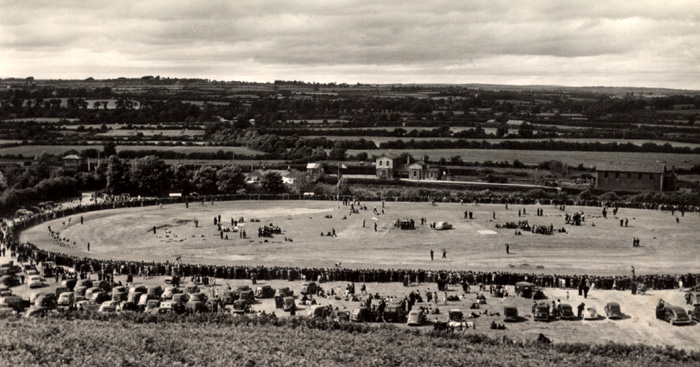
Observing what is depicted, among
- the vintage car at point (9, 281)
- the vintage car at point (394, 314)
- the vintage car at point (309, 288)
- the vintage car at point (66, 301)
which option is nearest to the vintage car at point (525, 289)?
the vintage car at point (394, 314)

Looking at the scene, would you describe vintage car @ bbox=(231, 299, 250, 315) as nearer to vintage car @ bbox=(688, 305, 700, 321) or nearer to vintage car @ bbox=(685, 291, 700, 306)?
vintage car @ bbox=(688, 305, 700, 321)

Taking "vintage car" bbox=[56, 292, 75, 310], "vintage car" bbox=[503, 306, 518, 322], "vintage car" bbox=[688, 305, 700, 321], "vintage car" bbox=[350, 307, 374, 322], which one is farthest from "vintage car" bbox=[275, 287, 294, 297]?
"vintage car" bbox=[688, 305, 700, 321]

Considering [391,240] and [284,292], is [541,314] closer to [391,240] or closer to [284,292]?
[284,292]

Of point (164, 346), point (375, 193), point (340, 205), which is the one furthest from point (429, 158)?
point (164, 346)

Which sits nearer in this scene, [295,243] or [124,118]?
[295,243]

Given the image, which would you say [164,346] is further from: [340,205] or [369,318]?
[340,205]

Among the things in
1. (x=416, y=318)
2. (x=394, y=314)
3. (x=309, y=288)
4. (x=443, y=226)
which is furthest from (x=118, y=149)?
(x=416, y=318)
